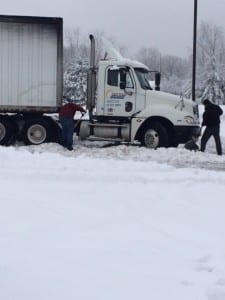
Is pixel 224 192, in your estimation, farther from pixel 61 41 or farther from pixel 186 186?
pixel 61 41

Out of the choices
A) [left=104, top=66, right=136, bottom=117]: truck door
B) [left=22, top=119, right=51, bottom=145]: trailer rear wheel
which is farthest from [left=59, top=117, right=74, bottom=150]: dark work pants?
[left=104, top=66, right=136, bottom=117]: truck door

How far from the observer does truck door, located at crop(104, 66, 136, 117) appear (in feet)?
60.8

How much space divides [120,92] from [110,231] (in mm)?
11149

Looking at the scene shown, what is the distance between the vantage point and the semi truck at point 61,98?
18.6 m

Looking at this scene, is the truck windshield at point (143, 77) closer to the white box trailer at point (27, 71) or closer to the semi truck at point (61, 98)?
the semi truck at point (61, 98)

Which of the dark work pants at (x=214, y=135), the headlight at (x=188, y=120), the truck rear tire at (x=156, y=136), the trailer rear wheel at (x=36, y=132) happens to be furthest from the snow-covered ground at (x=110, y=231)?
the trailer rear wheel at (x=36, y=132)

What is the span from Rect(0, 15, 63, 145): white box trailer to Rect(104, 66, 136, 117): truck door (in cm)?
147

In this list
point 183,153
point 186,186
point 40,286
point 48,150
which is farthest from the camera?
point 48,150

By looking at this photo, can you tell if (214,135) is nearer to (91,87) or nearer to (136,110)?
(136,110)

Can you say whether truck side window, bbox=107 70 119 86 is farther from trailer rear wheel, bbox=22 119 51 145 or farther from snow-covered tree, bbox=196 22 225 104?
snow-covered tree, bbox=196 22 225 104

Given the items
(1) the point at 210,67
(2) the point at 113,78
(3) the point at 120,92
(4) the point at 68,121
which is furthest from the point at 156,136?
(1) the point at 210,67

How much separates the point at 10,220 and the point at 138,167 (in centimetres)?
560

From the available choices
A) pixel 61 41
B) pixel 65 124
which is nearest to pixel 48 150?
pixel 65 124

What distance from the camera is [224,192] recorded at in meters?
10.8
